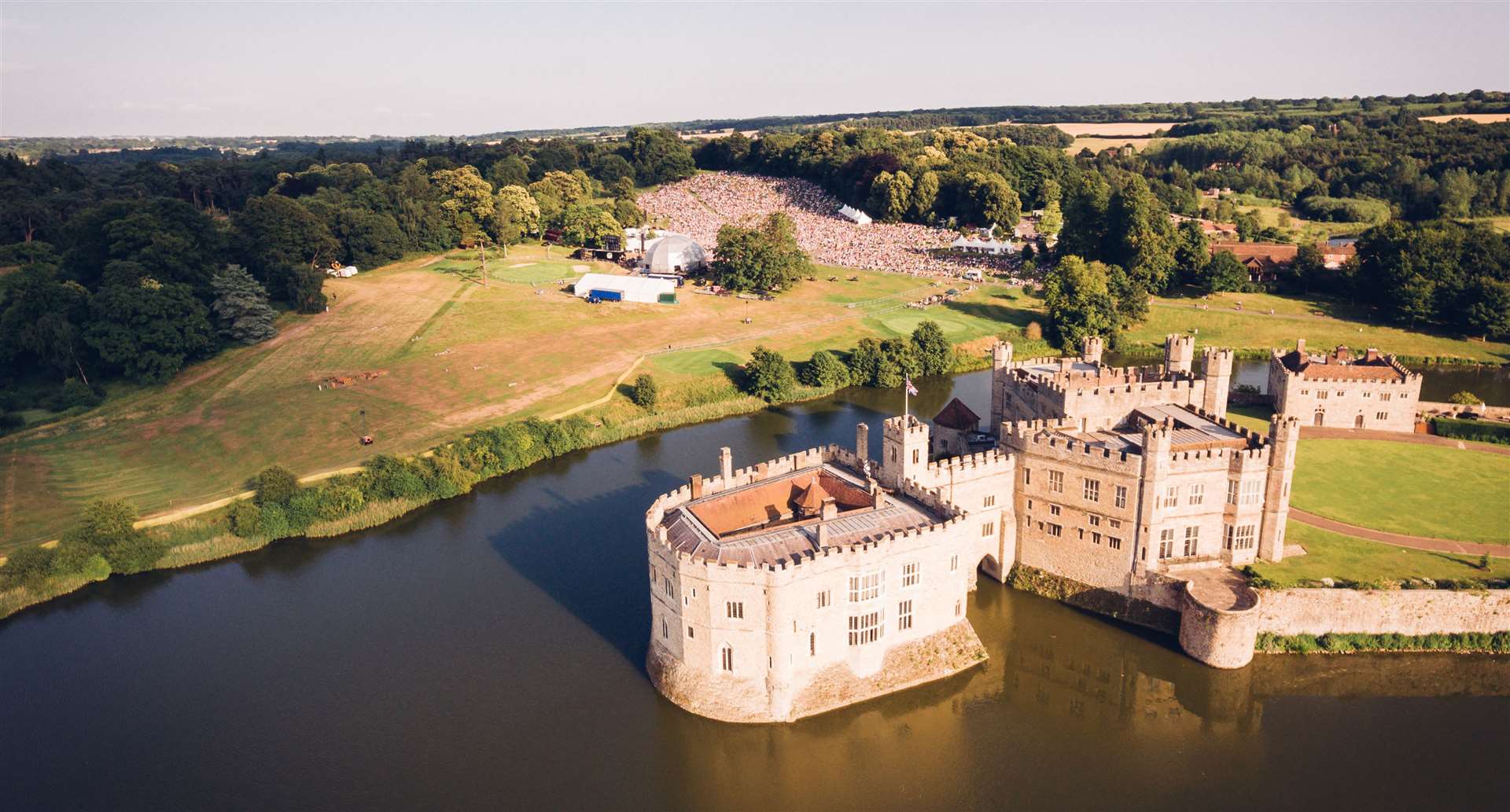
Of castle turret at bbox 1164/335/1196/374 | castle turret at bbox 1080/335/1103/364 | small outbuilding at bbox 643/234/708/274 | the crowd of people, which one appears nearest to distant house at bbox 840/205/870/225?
the crowd of people

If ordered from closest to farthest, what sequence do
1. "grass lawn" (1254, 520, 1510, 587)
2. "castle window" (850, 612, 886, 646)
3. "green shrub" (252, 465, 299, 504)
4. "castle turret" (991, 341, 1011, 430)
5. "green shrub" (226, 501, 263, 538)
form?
"castle window" (850, 612, 886, 646) < "grass lawn" (1254, 520, 1510, 587) < "green shrub" (226, 501, 263, 538) < "castle turret" (991, 341, 1011, 430) < "green shrub" (252, 465, 299, 504)

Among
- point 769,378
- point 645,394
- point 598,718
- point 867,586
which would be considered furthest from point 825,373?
point 598,718

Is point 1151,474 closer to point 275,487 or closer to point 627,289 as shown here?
point 275,487

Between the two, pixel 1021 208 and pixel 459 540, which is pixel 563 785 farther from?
pixel 1021 208

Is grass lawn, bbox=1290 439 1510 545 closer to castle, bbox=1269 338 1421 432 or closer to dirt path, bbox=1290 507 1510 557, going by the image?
dirt path, bbox=1290 507 1510 557

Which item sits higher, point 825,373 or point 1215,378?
point 1215,378

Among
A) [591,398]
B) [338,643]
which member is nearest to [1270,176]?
[591,398]
